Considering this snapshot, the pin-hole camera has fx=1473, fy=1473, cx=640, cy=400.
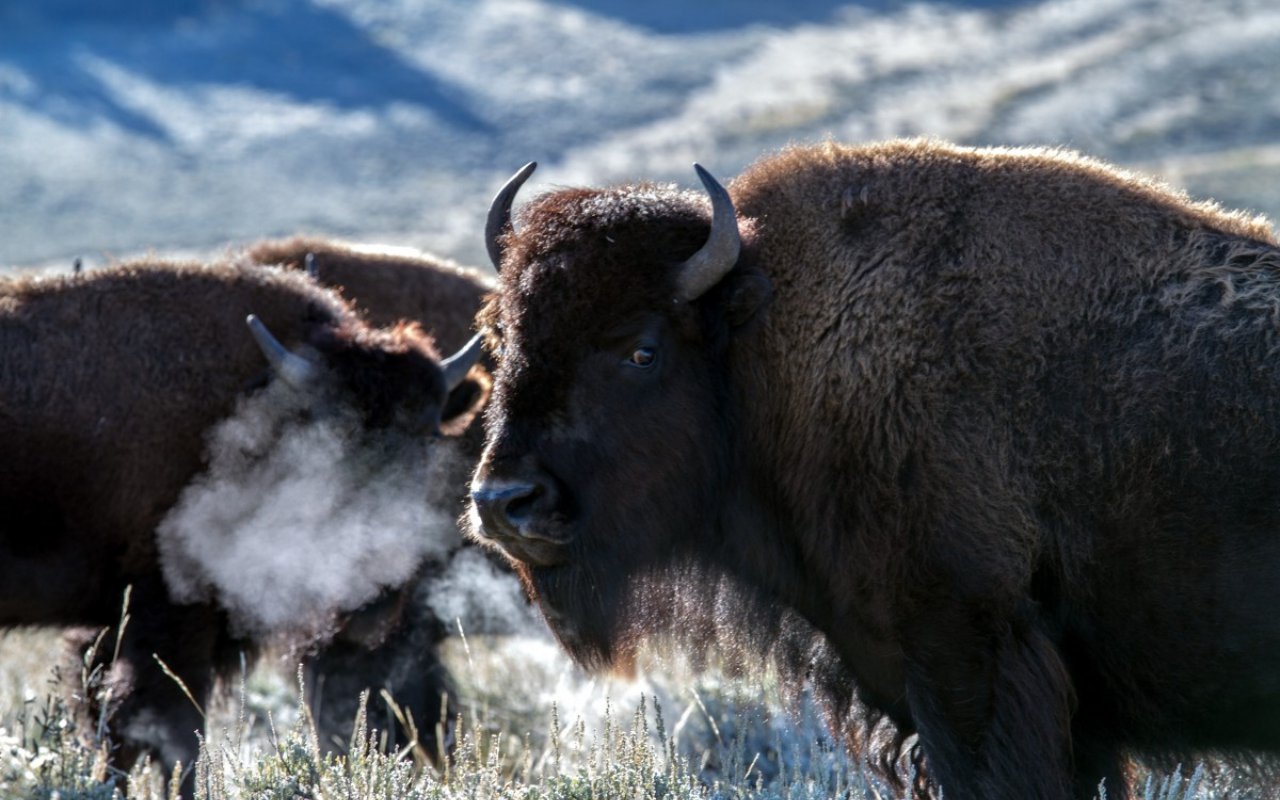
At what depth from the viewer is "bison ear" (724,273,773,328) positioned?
397 cm

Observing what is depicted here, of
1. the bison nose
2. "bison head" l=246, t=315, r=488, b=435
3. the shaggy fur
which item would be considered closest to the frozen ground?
the shaggy fur

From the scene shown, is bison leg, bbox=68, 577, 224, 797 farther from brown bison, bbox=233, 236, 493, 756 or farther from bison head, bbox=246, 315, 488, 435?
bison head, bbox=246, 315, 488, 435

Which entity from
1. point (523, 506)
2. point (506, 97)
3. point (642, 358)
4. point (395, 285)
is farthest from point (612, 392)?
point (506, 97)

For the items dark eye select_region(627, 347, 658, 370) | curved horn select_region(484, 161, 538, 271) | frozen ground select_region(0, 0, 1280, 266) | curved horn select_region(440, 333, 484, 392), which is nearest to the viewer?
dark eye select_region(627, 347, 658, 370)

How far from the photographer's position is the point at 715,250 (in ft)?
12.8

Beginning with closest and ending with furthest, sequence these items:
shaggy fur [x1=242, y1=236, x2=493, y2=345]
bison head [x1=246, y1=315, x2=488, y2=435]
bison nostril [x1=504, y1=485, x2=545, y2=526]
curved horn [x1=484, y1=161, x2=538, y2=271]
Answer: bison nostril [x1=504, y1=485, x2=545, y2=526] → curved horn [x1=484, y1=161, x2=538, y2=271] → bison head [x1=246, y1=315, x2=488, y2=435] → shaggy fur [x1=242, y1=236, x2=493, y2=345]

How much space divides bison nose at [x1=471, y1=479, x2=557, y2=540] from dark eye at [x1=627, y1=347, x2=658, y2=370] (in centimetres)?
40

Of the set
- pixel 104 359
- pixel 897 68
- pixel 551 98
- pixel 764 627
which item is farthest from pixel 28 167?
pixel 764 627

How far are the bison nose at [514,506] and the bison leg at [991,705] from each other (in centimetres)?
100

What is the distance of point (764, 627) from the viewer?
424 cm

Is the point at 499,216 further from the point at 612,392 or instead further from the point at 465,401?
the point at 465,401

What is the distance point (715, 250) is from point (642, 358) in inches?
13.7

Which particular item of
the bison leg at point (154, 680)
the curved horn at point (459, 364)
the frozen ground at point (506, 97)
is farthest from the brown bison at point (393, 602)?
the frozen ground at point (506, 97)

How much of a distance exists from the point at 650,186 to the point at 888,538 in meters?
1.26
